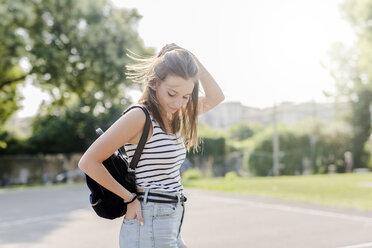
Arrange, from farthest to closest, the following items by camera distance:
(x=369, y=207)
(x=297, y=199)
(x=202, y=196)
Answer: (x=202, y=196) < (x=297, y=199) < (x=369, y=207)

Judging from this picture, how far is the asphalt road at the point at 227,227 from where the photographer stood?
612 centimetres

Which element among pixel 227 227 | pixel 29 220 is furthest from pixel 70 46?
pixel 227 227

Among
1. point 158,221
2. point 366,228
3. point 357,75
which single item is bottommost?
point 366,228

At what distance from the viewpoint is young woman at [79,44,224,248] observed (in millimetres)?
1900

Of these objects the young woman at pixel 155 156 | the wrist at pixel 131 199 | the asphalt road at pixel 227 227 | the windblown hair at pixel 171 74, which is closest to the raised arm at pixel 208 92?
the windblown hair at pixel 171 74

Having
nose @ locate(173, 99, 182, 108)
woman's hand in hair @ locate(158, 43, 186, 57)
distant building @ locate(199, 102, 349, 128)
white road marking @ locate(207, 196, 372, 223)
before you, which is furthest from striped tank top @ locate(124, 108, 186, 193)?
distant building @ locate(199, 102, 349, 128)

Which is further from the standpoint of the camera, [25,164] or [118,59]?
[25,164]

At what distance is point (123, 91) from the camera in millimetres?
20906

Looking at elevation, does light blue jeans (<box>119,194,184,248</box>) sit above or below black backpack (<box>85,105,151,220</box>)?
below

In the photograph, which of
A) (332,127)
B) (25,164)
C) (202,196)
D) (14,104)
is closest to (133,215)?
(202,196)

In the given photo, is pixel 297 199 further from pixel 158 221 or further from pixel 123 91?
pixel 123 91

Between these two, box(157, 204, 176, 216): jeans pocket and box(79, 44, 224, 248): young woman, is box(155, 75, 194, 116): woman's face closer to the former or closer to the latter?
box(79, 44, 224, 248): young woman

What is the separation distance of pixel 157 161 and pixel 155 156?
0.02 meters

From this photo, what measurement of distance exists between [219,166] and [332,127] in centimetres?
1069
